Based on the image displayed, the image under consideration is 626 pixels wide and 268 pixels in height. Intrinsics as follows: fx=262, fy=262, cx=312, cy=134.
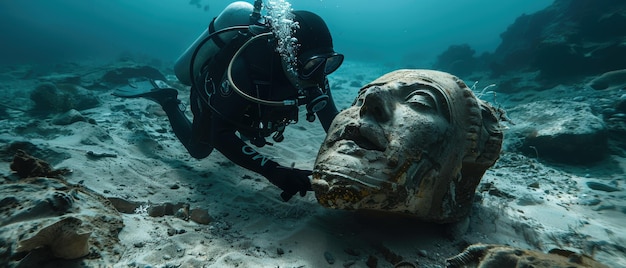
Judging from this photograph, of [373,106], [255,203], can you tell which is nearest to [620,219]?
[373,106]

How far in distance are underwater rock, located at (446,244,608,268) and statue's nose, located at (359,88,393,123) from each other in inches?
40.2

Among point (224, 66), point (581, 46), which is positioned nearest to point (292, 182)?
point (224, 66)

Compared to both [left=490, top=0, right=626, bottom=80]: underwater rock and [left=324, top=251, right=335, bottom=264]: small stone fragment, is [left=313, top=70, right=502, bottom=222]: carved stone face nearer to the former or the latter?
[left=324, top=251, right=335, bottom=264]: small stone fragment

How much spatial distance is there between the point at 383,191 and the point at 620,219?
111 inches

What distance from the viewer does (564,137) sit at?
4.64m

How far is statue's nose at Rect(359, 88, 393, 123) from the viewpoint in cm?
202

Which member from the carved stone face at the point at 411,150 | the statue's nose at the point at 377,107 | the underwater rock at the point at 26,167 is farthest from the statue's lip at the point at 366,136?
the underwater rock at the point at 26,167

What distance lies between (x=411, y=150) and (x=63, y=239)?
2133mm

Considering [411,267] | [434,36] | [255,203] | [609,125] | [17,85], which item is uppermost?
[434,36]

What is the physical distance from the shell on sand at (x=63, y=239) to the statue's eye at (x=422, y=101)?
91.0 inches

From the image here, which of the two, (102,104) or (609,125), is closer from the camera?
(609,125)

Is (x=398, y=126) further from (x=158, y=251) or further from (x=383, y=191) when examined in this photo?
(x=158, y=251)

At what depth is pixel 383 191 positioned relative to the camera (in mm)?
1735

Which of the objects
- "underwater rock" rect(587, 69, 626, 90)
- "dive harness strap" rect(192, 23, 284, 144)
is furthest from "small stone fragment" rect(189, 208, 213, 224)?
"underwater rock" rect(587, 69, 626, 90)
